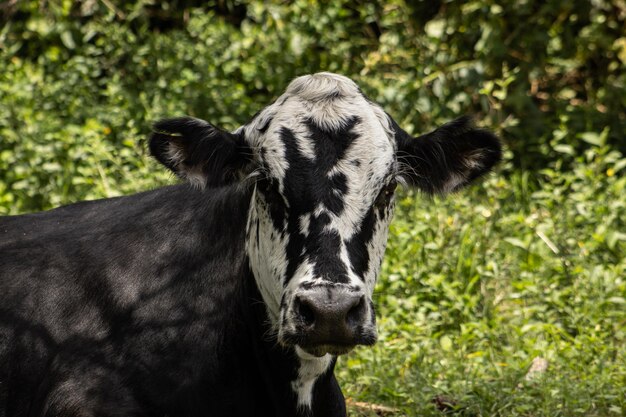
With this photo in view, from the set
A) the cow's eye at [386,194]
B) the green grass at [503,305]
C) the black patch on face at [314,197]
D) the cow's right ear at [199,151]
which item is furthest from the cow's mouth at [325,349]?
the green grass at [503,305]

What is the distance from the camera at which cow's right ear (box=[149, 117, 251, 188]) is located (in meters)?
4.33

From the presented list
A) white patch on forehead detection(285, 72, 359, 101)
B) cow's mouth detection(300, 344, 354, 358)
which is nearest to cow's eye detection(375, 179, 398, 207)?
white patch on forehead detection(285, 72, 359, 101)

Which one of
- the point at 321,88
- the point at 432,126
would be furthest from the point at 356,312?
the point at 432,126

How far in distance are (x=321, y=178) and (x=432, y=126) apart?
→ 16.5ft

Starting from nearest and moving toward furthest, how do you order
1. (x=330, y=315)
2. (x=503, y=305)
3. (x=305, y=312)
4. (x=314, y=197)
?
(x=330, y=315) < (x=305, y=312) < (x=314, y=197) < (x=503, y=305)

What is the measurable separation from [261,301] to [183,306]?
344 mm

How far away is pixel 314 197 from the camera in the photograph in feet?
13.1

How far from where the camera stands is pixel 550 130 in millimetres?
9148

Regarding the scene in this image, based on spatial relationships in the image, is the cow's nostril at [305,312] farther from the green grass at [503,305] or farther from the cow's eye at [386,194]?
the green grass at [503,305]

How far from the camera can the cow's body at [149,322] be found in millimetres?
4316

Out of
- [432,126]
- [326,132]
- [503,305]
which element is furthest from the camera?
[432,126]

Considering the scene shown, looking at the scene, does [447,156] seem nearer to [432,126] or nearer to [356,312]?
[356,312]

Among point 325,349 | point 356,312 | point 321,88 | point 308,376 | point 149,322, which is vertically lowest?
point 308,376

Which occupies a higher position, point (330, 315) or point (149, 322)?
point (330, 315)
